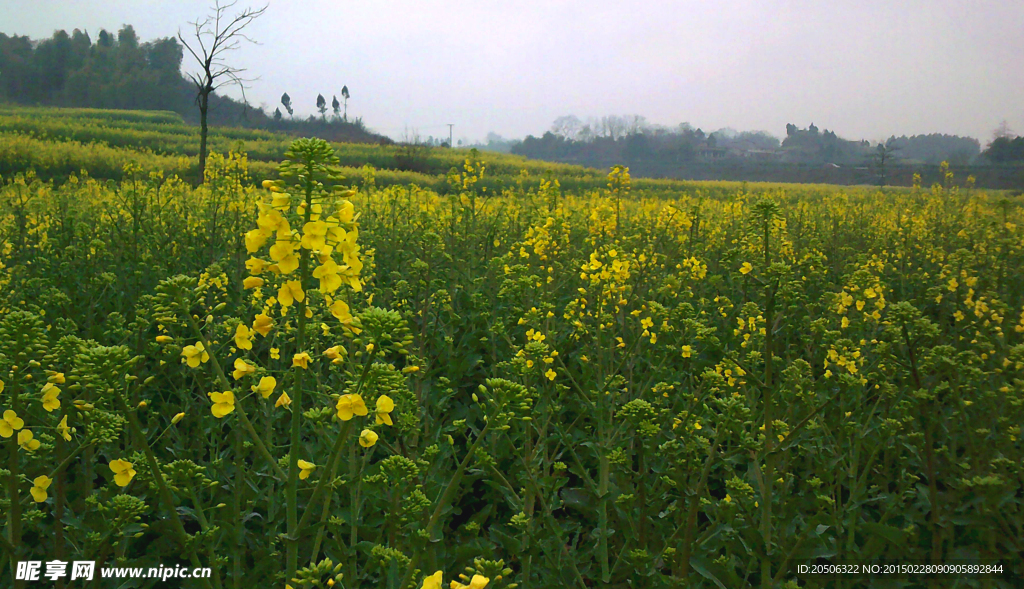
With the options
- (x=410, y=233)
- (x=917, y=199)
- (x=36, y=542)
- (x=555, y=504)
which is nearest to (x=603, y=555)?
(x=555, y=504)

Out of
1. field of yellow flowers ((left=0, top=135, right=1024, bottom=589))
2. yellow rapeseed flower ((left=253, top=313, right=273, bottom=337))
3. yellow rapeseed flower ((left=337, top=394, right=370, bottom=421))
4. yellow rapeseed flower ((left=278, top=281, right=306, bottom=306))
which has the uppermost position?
yellow rapeseed flower ((left=278, top=281, right=306, bottom=306))

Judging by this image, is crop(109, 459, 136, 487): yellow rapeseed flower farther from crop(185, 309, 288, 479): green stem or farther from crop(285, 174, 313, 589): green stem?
crop(285, 174, 313, 589): green stem

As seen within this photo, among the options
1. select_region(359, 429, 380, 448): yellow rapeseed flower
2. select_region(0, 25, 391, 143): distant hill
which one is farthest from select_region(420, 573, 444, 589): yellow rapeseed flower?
select_region(0, 25, 391, 143): distant hill

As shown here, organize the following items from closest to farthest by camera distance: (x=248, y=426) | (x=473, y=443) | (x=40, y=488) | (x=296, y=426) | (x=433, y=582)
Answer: (x=433, y=582), (x=296, y=426), (x=248, y=426), (x=40, y=488), (x=473, y=443)

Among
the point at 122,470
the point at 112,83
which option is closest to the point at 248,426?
the point at 122,470

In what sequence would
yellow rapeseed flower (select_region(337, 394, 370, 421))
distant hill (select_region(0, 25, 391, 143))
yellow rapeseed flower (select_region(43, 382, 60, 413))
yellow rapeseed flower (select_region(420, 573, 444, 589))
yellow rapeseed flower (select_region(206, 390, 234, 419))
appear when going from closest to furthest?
yellow rapeseed flower (select_region(420, 573, 444, 589))
yellow rapeseed flower (select_region(337, 394, 370, 421))
yellow rapeseed flower (select_region(206, 390, 234, 419))
yellow rapeseed flower (select_region(43, 382, 60, 413))
distant hill (select_region(0, 25, 391, 143))

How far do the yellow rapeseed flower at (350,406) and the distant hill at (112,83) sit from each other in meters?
54.7

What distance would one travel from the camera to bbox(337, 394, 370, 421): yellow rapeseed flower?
4.17ft

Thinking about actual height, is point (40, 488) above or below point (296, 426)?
below

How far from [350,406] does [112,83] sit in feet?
249

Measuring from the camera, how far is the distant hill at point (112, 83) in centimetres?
5641

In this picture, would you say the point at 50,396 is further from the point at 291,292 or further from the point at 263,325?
the point at 291,292

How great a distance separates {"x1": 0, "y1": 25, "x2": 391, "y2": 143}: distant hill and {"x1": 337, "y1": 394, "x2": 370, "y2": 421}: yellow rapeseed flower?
54737 mm

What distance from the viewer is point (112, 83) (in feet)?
197
